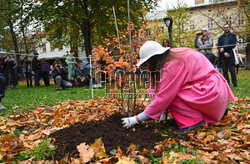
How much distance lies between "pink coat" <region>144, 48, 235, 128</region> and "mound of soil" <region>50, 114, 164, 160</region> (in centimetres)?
31

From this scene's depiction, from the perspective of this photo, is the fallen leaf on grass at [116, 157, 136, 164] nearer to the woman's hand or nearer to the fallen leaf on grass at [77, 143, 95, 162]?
the fallen leaf on grass at [77, 143, 95, 162]

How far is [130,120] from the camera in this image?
2.72 meters

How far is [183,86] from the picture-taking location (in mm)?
2592

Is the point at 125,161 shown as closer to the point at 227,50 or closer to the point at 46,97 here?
the point at 46,97

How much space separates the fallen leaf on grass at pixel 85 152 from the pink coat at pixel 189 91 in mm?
846

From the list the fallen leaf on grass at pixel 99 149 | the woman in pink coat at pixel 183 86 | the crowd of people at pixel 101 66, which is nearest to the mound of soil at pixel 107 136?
the fallen leaf on grass at pixel 99 149

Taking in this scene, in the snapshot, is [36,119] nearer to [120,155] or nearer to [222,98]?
[120,155]

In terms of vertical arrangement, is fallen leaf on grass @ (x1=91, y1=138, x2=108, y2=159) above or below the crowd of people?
below

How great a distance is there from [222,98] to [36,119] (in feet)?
10.5

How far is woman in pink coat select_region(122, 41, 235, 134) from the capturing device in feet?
8.09

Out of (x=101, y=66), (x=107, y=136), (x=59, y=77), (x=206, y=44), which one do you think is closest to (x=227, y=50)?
(x=206, y=44)

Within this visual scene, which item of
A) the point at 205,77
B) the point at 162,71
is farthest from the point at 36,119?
the point at 205,77

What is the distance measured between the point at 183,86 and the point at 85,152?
1404mm

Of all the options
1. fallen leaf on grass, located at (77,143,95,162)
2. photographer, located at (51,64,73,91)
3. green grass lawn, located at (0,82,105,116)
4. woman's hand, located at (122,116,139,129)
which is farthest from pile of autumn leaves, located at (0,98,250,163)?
photographer, located at (51,64,73,91)
